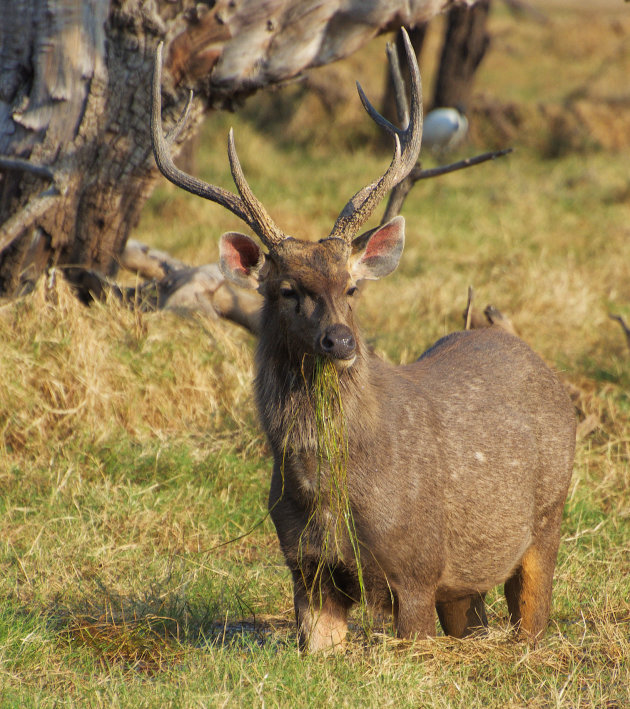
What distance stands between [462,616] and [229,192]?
2173 millimetres

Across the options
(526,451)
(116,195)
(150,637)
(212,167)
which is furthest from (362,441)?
(212,167)

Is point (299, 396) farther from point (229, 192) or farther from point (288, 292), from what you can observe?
point (229, 192)

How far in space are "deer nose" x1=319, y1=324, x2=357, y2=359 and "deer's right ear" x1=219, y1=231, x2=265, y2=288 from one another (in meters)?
0.63

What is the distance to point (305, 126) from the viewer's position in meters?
15.7

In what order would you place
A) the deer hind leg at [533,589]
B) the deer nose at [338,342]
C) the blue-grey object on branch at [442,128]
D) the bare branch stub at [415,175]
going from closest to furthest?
the deer nose at [338,342], the deer hind leg at [533,589], the bare branch stub at [415,175], the blue-grey object on branch at [442,128]

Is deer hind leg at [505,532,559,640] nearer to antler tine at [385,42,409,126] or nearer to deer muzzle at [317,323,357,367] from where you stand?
deer muzzle at [317,323,357,367]

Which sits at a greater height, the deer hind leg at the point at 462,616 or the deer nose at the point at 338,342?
the deer nose at the point at 338,342

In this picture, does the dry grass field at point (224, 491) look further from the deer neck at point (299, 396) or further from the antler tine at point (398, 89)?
the antler tine at point (398, 89)

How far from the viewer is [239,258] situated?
165 inches

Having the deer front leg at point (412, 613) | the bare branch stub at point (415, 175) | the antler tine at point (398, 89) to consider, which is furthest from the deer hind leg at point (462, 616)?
the antler tine at point (398, 89)

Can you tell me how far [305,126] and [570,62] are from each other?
36.5 feet

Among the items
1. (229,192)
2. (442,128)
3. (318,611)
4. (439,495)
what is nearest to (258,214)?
(229,192)

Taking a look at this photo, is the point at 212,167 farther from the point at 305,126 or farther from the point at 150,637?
the point at 150,637

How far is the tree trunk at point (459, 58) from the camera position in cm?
1487
